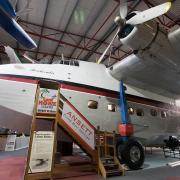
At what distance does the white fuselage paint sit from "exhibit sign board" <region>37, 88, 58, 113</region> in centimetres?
86

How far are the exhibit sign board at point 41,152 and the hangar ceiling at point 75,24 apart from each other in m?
4.62

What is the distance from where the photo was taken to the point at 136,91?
337 inches

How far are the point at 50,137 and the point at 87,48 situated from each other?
38.9ft

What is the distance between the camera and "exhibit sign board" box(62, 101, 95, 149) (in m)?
5.56

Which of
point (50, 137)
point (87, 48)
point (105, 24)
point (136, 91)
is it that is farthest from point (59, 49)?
point (50, 137)

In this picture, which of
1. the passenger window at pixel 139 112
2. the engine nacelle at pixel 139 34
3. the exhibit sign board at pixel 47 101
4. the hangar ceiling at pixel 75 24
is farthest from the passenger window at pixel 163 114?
the exhibit sign board at pixel 47 101

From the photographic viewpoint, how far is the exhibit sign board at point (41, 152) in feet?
14.5

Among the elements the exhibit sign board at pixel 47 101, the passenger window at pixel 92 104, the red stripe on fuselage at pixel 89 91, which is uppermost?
the red stripe on fuselage at pixel 89 91

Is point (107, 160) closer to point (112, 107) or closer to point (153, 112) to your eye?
point (112, 107)

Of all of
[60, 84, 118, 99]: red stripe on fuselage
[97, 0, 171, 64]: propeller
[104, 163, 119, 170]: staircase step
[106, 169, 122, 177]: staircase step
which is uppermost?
[97, 0, 171, 64]: propeller

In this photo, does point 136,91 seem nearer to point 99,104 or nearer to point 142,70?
point 142,70

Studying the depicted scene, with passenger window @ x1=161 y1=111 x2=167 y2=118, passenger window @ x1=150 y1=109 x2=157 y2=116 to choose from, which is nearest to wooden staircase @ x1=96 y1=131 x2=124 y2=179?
passenger window @ x1=150 y1=109 x2=157 y2=116

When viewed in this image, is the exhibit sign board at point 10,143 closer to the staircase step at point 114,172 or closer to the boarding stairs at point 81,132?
the boarding stairs at point 81,132

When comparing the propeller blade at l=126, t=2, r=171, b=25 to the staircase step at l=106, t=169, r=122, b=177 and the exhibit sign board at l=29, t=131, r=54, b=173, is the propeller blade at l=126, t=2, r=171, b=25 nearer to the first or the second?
the exhibit sign board at l=29, t=131, r=54, b=173
